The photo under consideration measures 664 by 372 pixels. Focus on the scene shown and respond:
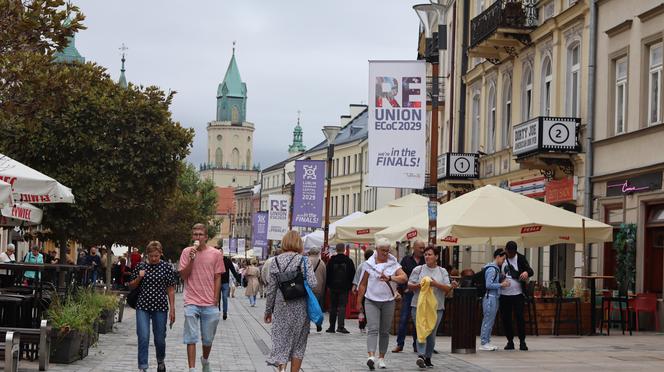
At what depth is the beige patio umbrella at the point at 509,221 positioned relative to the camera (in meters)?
22.2

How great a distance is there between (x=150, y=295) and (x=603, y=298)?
39.3ft

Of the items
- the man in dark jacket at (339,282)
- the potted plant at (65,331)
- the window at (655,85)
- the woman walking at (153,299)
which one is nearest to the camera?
the woman walking at (153,299)

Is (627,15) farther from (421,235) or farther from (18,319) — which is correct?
(18,319)

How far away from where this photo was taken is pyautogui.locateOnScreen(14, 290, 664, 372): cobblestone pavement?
53.5 feet

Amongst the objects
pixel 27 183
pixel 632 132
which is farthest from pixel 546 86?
pixel 27 183

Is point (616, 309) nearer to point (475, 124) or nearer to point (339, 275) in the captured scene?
point (339, 275)

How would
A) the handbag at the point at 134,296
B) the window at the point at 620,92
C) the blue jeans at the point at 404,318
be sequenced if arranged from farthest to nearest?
the window at the point at 620,92 < the blue jeans at the point at 404,318 < the handbag at the point at 134,296

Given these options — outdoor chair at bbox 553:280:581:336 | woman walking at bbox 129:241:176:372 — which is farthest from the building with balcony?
woman walking at bbox 129:241:176:372

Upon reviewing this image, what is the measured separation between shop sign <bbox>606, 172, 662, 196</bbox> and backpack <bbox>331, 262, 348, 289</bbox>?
619cm

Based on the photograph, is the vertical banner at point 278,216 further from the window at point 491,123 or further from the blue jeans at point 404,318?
the blue jeans at point 404,318

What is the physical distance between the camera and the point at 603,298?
24.0 metres

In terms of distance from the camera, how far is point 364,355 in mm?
18969

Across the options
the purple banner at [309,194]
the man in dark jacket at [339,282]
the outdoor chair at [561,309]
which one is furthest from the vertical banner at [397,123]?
the purple banner at [309,194]

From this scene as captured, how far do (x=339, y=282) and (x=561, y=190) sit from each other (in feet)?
24.4
